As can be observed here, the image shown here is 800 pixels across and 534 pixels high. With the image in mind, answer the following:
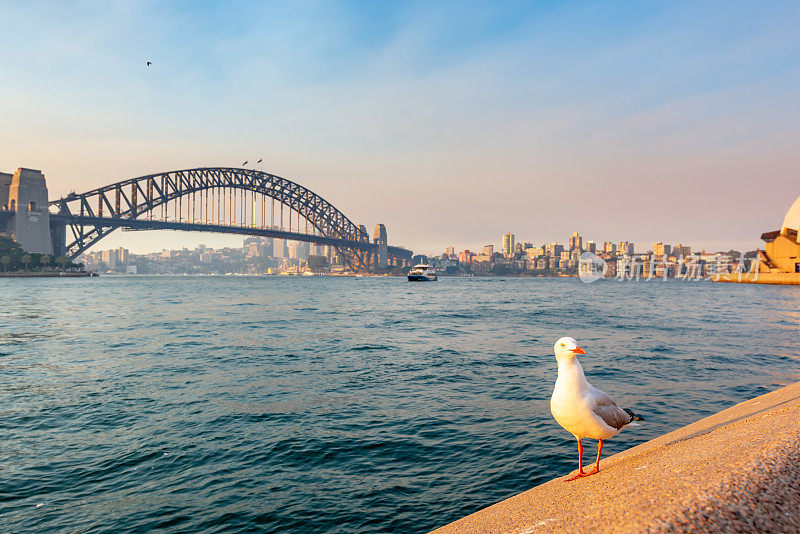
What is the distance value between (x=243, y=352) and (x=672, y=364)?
40.9ft

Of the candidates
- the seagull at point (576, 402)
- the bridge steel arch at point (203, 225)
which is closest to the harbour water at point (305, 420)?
the seagull at point (576, 402)

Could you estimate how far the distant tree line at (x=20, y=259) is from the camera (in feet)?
247

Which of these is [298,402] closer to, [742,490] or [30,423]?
[30,423]

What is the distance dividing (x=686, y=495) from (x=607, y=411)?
182 cm

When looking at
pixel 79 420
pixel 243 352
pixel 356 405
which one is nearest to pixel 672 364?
pixel 356 405

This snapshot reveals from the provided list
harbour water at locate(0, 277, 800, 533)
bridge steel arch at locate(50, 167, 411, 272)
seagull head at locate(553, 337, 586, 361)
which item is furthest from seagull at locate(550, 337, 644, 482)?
bridge steel arch at locate(50, 167, 411, 272)

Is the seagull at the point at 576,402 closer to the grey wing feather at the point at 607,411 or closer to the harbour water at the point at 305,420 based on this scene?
the grey wing feather at the point at 607,411

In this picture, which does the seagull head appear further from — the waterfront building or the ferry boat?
the waterfront building

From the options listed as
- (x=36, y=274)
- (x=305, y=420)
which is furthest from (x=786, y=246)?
(x=36, y=274)

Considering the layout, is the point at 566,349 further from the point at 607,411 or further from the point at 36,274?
the point at 36,274

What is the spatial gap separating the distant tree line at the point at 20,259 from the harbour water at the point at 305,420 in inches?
3123

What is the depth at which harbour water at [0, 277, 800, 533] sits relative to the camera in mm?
4551

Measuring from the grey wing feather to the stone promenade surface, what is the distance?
348 mm

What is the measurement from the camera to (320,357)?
1285 centimetres
